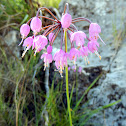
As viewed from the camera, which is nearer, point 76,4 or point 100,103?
point 100,103

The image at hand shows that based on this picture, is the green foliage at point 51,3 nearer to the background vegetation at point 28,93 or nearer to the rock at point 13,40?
the background vegetation at point 28,93

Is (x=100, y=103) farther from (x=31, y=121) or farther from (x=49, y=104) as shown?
(x=31, y=121)

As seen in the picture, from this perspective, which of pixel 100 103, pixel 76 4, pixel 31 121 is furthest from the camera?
pixel 76 4

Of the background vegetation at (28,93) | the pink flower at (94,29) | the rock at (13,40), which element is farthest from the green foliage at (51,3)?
the pink flower at (94,29)

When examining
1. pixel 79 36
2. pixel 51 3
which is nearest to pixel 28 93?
pixel 79 36

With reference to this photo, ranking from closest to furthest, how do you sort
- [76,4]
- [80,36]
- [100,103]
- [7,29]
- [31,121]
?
[80,36]
[31,121]
[100,103]
[76,4]
[7,29]

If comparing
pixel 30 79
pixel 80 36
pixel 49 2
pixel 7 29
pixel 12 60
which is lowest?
pixel 30 79

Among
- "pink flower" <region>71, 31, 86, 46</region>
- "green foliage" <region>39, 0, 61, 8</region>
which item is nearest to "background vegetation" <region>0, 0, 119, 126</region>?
"green foliage" <region>39, 0, 61, 8</region>

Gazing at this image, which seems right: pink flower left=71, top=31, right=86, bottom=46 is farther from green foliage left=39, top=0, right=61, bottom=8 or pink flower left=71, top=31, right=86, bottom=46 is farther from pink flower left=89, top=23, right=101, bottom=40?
green foliage left=39, top=0, right=61, bottom=8

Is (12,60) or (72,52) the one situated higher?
(12,60)

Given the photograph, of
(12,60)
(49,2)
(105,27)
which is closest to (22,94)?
(12,60)
